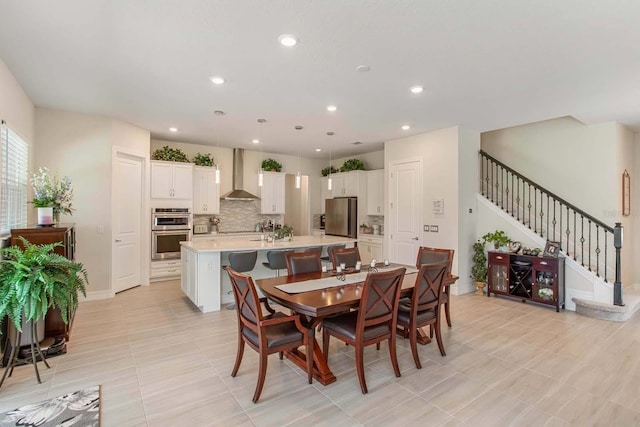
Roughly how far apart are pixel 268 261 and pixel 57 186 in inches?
109

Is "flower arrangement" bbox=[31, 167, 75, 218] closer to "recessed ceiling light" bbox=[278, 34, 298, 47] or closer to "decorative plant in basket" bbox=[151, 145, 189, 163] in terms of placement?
"decorative plant in basket" bbox=[151, 145, 189, 163]

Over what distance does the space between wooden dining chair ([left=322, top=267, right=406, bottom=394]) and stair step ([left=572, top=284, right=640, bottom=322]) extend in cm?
348

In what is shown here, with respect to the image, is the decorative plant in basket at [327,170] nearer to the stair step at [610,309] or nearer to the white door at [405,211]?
the white door at [405,211]

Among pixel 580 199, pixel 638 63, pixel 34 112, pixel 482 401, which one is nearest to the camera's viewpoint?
pixel 482 401

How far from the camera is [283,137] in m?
6.42

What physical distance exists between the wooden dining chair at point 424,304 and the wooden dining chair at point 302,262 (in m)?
1.08

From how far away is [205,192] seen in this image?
6996 mm

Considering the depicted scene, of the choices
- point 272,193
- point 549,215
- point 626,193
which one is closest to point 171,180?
point 272,193

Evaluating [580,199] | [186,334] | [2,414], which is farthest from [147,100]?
[580,199]

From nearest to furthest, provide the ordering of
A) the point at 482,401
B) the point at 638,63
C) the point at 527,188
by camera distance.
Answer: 1. the point at 482,401
2. the point at 638,63
3. the point at 527,188

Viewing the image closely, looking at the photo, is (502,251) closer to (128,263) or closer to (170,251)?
(170,251)

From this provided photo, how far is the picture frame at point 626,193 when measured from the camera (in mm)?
5402

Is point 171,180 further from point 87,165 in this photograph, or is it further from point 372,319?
point 372,319

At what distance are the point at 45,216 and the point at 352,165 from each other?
19.4 feet
